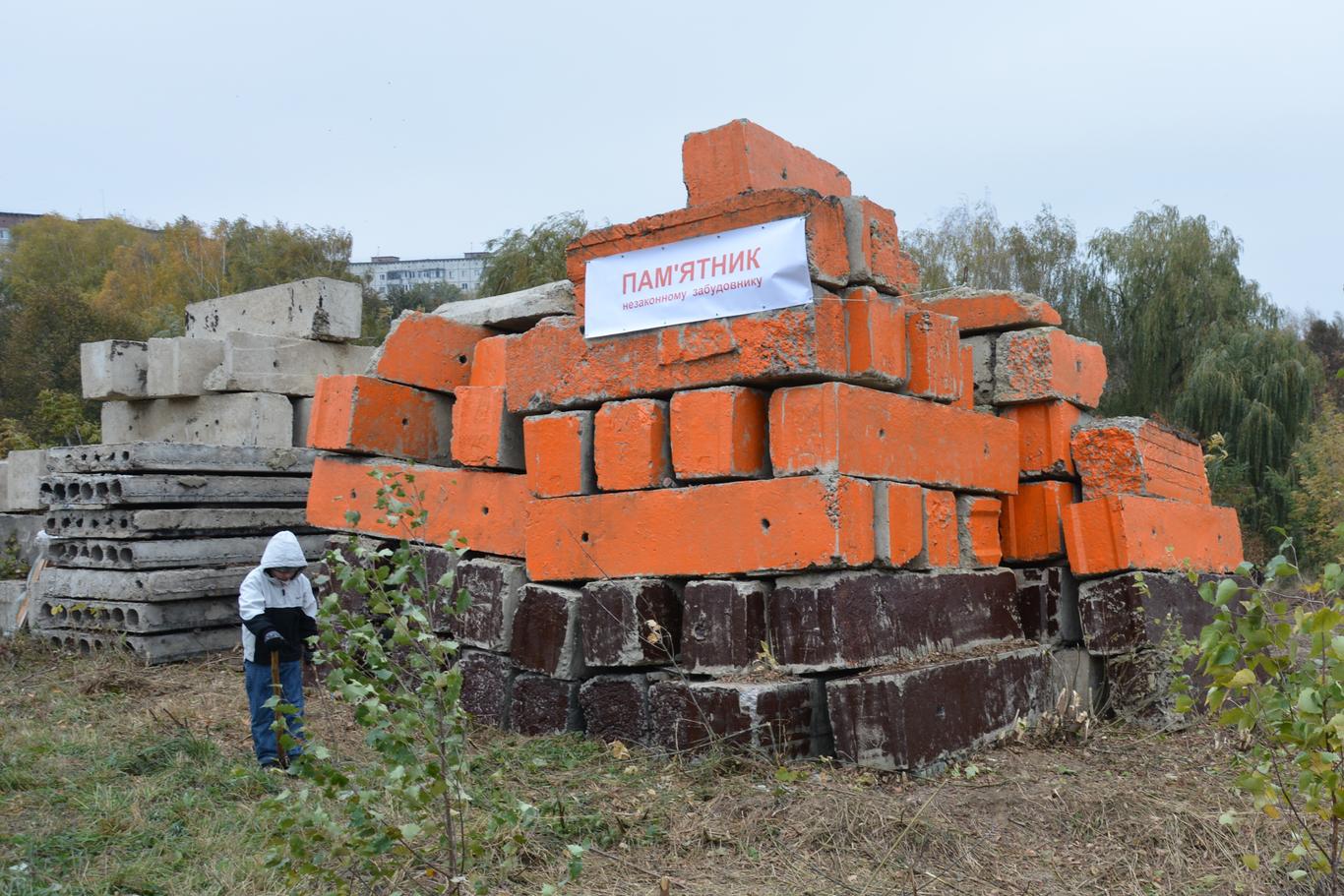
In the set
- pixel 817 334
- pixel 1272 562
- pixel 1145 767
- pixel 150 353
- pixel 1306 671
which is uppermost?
pixel 150 353

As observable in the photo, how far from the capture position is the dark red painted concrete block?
6074 mm

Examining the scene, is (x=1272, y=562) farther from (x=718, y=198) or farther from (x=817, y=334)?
(x=718, y=198)

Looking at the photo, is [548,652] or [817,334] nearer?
[817,334]

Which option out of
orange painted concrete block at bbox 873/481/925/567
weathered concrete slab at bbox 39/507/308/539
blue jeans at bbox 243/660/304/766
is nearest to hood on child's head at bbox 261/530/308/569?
blue jeans at bbox 243/660/304/766

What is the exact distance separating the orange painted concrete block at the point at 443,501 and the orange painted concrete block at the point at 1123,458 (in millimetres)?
3311

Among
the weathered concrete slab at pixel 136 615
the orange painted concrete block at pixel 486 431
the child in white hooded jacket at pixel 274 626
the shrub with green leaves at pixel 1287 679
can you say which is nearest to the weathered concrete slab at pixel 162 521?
the weathered concrete slab at pixel 136 615

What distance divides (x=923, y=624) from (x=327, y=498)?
4.00m

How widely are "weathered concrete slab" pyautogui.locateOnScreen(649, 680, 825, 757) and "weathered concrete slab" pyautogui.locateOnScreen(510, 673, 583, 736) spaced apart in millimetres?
640

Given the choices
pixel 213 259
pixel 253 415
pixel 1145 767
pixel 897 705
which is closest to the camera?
pixel 897 705

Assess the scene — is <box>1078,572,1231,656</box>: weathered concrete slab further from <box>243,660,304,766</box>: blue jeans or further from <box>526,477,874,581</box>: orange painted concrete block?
<box>243,660,304,766</box>: blue jeans

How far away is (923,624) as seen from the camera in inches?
239

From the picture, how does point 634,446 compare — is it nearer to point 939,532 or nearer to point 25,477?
point 939,532

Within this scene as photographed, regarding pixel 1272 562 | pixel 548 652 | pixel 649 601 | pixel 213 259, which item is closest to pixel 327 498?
pixel 548 652

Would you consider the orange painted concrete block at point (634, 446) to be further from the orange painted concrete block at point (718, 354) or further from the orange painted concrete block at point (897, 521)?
the orange painted concrete block at point (897, 521)
